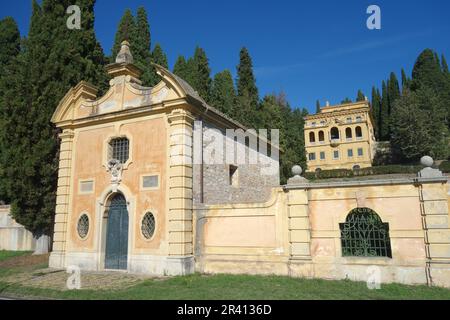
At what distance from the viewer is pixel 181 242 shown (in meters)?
11.0

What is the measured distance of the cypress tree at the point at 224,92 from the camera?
30969 mm

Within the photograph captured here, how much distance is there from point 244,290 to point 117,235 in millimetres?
6099

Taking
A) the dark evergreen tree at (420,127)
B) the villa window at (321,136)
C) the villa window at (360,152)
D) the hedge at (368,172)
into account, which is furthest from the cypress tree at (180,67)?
the villa window at (360,152)

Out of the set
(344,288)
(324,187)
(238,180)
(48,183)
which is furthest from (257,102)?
(344,288)

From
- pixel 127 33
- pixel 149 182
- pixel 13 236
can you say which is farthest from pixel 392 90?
pixel 13 236

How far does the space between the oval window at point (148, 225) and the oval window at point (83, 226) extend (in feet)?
9.29

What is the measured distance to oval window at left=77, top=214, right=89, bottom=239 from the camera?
1312cm

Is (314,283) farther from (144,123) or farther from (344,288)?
(144,123)

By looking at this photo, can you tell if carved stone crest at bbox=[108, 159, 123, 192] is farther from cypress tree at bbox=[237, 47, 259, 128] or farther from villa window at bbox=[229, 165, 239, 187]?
cypress tree at bbox=[237, 47, 259, 128]

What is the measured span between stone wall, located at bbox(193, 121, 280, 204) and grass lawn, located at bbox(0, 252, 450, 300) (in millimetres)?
3373

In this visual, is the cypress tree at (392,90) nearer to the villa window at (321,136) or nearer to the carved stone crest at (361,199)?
the villa window at (321,136)

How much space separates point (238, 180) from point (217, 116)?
363 centimetres

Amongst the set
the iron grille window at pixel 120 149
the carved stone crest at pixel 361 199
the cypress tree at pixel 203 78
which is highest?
the cypress tree at pixel 203 78

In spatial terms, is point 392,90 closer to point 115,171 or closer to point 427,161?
point 427,161
